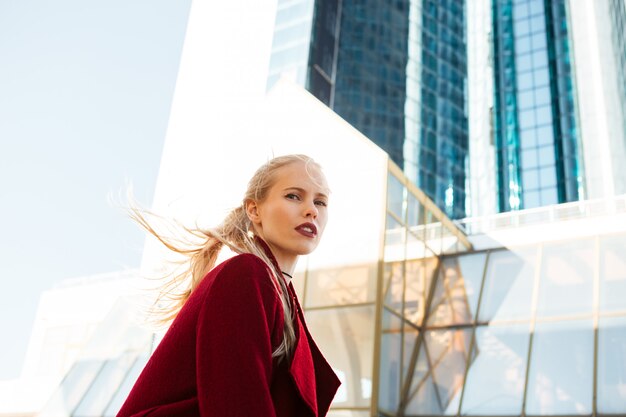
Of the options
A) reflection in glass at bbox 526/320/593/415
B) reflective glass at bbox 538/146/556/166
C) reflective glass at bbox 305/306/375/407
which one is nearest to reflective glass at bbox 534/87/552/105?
reflective glass at bbox 538/146/556/166

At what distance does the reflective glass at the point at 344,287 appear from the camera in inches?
372

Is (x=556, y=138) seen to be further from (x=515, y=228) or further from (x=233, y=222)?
(x=233, y=222)

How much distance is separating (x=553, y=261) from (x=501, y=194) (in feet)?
158

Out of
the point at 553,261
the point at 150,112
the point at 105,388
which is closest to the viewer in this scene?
the point at 150,112

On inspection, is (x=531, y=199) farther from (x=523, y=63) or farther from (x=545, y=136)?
(x=523, y=63)

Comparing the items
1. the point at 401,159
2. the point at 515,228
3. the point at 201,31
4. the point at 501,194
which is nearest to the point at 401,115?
the point at 401,159

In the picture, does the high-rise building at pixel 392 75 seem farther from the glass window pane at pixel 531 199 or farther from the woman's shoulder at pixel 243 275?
the woman's shoulder at pixel 243 275

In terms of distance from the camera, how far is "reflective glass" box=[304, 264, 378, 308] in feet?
31.0

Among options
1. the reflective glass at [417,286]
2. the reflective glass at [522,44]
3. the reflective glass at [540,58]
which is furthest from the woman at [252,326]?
the reflective glass at [522,44]

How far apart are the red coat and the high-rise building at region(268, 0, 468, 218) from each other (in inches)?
1646

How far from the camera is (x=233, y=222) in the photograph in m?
1.88

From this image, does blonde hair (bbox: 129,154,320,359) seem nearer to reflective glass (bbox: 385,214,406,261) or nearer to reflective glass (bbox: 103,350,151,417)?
reflective glass (bbox: 385,214,406,261)

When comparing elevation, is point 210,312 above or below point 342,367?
below

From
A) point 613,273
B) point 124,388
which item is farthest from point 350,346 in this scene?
point 613,273
